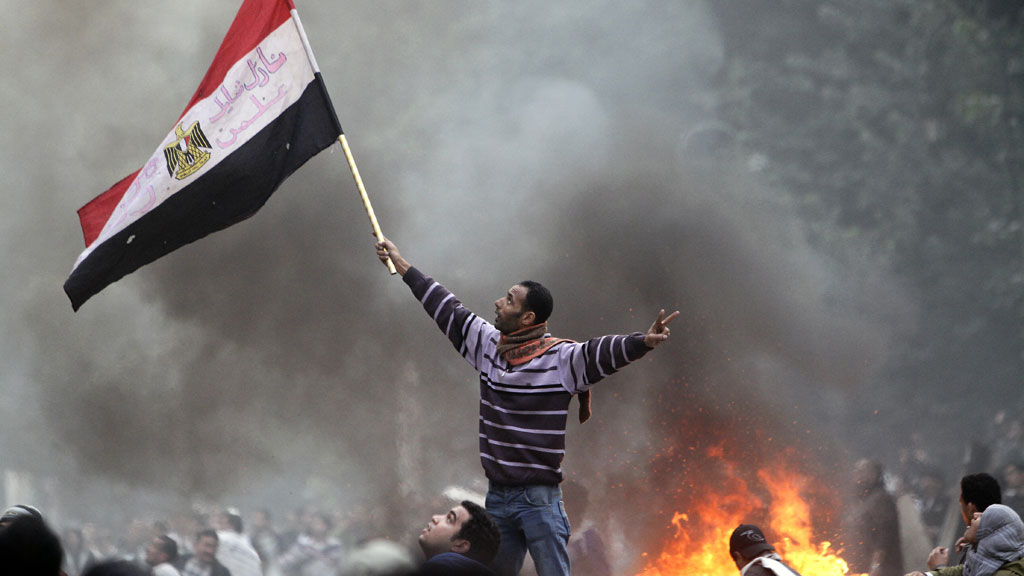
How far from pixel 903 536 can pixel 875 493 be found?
0.98 metres

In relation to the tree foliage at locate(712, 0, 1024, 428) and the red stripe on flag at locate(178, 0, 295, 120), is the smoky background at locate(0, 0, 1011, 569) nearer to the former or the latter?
the tree foliage at locate(712, 0, 1024, 428)

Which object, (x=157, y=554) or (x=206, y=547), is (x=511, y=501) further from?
(x=206, y=547)

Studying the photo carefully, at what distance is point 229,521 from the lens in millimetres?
8875

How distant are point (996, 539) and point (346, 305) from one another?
23.7 ft

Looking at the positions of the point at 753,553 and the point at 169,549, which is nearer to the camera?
the point at 753,553

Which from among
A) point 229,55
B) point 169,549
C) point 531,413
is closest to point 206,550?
point 169,549

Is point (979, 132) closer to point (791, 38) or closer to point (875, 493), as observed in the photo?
point (791, 38)

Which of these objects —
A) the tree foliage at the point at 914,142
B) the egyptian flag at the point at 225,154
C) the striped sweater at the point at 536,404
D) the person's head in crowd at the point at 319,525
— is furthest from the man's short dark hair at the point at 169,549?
the tree foliage at the point at 914,142

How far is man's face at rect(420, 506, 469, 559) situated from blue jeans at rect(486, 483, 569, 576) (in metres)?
0.83

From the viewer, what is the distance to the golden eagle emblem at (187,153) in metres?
4.70

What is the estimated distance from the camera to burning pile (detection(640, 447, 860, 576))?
8406 millimetres

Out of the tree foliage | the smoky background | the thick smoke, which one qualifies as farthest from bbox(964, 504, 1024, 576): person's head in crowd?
the tree foliage

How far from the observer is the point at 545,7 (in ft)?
39.4

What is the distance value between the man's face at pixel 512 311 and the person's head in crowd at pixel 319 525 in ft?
19.1
